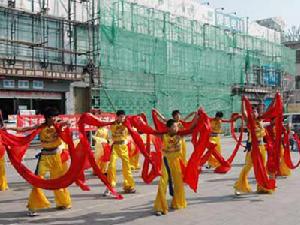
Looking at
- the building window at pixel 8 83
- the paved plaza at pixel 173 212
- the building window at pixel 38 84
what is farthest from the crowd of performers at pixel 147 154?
the building window at pixel 38 84

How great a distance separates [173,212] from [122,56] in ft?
66.8

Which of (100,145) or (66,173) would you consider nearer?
(66,173)

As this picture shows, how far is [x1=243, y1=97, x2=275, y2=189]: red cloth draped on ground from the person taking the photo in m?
9.47

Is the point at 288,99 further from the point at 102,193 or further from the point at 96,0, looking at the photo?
the point at 102,193

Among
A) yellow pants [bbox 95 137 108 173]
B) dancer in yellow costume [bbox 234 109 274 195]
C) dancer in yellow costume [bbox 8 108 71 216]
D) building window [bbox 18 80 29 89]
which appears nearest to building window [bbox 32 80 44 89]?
building window [bbox 18 80 29 89]

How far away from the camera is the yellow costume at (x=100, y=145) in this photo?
12.0 meters

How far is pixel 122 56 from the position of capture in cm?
2780

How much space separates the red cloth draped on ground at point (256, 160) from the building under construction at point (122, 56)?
1453 centimetres

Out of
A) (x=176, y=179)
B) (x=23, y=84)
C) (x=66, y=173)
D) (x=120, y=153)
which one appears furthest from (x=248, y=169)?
(x=23, y=84)

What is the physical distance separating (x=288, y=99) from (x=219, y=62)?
14.9 metres

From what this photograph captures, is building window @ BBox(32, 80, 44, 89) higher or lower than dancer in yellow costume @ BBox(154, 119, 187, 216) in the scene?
higher

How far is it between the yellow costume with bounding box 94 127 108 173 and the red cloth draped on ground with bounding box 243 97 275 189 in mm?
4032

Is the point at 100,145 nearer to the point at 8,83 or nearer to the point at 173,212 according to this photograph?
the point at 173,212

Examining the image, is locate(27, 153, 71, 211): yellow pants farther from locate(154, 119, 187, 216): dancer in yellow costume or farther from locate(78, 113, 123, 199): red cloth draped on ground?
locate(154, 119, 187, 216): dancer in yellow costume
